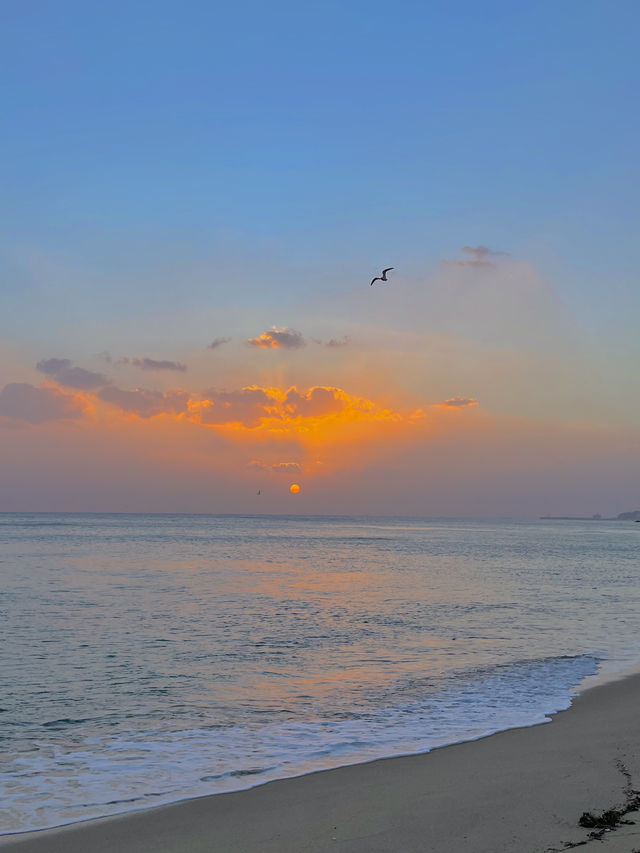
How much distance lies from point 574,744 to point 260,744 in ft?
15.8

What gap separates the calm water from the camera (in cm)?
1021

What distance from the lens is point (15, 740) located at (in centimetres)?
1151

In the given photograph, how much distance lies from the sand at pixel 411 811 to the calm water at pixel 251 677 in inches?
25.3

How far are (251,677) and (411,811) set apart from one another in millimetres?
9076

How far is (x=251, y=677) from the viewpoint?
16562 mm

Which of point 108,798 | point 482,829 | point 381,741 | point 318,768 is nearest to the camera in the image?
point 482,829

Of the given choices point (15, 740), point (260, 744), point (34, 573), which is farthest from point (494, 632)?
point (34, 573)

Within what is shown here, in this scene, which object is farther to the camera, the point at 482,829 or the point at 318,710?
the point at 318,710

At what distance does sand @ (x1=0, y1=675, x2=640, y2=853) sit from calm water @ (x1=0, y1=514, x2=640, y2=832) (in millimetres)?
641

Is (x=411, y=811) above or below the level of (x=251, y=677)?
above

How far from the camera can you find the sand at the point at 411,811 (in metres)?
7.09

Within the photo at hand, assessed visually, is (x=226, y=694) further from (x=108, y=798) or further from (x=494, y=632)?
(x=494, y=632)

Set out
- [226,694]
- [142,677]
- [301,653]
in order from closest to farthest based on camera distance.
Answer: [226,694] < [142,677] < [301,653]

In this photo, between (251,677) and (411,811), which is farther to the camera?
(251,677)
